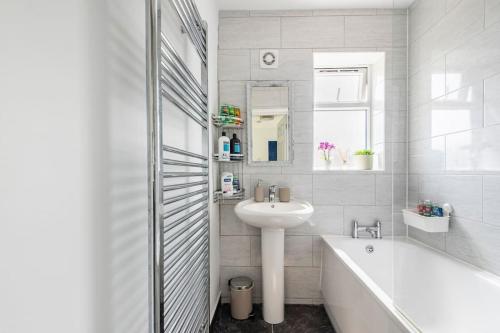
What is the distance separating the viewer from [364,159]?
90.2 inches

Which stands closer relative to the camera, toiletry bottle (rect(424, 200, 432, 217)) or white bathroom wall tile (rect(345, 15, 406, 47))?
toiletry bottle (rect(424, 200, 432, 217))

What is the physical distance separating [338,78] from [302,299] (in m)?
1.97

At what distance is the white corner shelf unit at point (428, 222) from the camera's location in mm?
1085


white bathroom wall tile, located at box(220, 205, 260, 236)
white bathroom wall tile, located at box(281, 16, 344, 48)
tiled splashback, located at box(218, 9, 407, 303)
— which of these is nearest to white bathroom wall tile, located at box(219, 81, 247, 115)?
tiled splashback, located at box(218, 9, 407, 303)

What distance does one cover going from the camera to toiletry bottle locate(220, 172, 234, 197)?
2.12 meters

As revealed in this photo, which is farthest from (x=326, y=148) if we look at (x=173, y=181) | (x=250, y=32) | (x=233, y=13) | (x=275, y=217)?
(x=173, y=181)

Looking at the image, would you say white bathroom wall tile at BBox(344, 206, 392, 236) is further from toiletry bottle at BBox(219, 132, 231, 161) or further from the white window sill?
toiletry bottle at BBox(219, 132, 231, 161)

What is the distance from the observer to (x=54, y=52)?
0.52m

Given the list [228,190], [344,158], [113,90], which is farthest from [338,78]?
[113,90]

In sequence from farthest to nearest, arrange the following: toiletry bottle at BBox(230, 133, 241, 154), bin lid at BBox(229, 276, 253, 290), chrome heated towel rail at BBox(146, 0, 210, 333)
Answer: toiletry bottle at BBox(230, 133, 241, 154) → bin lid at BBox(229, 276, 253, 290) → chrome heated towel rail at BBox(146, 0, 210, 333)

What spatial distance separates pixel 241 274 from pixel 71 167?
6.56 feet

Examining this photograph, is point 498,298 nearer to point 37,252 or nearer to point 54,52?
point 37,252

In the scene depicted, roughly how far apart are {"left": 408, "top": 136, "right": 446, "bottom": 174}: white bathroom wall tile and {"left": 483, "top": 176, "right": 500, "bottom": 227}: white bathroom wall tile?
15 centimetres

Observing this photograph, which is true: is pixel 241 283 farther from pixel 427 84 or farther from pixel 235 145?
pixel 427 84
